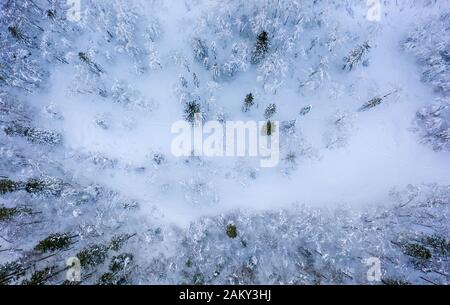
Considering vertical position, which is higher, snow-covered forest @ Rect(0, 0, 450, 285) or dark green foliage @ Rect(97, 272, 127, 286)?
snow-covered forest @ Rect(0, 0, 450, 285)

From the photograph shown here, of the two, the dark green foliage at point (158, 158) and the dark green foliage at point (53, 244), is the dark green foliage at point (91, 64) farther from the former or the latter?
the dark green foliage at point (53, 244)

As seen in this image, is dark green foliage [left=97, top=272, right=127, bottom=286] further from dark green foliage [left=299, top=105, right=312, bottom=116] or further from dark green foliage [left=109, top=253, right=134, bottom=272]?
dark green foliage [left=299, top=105, right=312, bottom=116]

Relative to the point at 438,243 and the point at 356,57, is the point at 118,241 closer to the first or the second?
the point at 356,57

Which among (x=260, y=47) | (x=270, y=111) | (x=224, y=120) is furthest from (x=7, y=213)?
(x=260, y=47)

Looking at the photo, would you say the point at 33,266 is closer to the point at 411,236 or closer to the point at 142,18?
the point at 142,18

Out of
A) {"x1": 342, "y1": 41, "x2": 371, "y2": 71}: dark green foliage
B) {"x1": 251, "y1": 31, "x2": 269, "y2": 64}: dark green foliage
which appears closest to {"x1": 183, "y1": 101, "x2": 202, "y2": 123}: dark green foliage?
{"x1": 251, "y1": 31, "x2": 269, "y2": 64}: dark green foliage

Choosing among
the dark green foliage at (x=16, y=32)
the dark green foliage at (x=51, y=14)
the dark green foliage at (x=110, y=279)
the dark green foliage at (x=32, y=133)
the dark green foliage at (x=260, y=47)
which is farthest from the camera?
the dark green foliage at (x=51, y=14)

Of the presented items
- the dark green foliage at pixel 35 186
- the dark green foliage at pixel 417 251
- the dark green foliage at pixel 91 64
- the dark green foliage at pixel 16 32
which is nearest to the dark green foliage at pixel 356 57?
the dark green foliage at pixel 417 251
